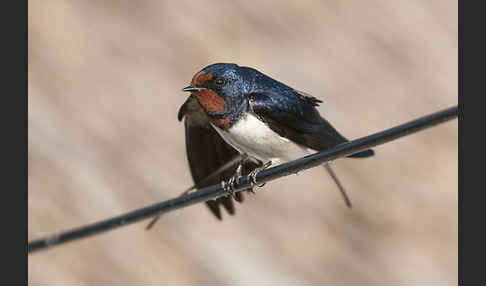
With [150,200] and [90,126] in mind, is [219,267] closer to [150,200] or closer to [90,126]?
[150,200]

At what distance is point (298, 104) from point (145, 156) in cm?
216

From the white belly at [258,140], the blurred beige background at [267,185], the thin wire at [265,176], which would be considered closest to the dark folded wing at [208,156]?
the white belly at [258,140]

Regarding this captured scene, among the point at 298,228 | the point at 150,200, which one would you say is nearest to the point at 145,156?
the point at 150,200

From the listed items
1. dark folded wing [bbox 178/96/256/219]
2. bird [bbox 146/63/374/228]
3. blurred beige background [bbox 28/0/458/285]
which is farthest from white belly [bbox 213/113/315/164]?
blurred beige background [bbox 28/0/458/285]

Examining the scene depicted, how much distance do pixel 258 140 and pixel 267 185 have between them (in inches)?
89.2

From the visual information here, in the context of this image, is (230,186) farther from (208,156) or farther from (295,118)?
(208,156)

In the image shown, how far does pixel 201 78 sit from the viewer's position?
2.60m

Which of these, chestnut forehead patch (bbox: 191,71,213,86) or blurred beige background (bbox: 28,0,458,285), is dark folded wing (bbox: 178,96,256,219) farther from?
blurred beige background (bbox: 28,0,458,285)

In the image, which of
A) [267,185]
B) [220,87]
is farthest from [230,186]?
[267,185]

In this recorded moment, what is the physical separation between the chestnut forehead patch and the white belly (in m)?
0.16

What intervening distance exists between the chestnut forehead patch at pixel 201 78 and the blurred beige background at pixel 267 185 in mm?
2158

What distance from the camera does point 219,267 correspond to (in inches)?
190

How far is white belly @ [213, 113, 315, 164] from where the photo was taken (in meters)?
2.63

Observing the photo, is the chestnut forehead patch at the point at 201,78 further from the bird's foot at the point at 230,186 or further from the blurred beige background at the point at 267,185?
the blurred beige background at the point at 267,185
